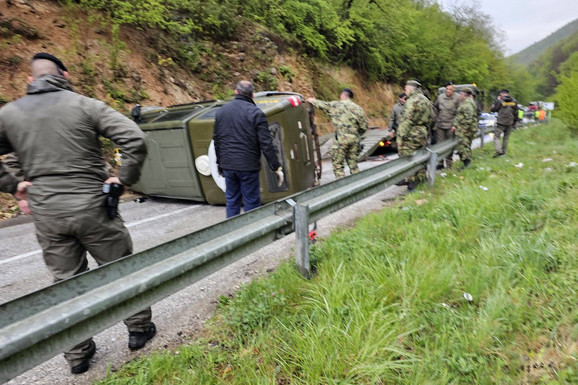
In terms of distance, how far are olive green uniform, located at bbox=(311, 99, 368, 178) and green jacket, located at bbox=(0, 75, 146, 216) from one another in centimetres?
410

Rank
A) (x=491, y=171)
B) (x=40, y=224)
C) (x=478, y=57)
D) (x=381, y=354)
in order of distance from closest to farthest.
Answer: (x=381, y=354) → (x=40, y=224) → (x=491, y=171) → (x=478, y=57)

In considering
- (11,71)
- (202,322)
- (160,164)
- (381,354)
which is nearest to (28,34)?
(11,71)

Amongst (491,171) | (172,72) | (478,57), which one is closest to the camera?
(491,171)

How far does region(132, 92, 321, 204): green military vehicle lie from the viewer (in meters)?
5.31

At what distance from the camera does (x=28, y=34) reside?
820 centimetres

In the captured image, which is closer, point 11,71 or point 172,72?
point 11,71

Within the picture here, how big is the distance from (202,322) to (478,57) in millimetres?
34527

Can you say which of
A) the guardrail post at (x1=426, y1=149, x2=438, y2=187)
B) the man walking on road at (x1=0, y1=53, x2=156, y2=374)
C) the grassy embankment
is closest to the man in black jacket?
the grassy embankment

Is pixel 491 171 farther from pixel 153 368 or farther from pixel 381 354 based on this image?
pixel 153 368

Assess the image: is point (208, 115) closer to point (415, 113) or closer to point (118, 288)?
point (415, 113)

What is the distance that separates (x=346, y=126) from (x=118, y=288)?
499cm

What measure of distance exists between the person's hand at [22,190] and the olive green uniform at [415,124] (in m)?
5.17

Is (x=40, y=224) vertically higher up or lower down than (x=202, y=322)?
higher up

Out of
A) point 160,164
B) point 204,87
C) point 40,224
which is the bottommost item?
point 160,164
